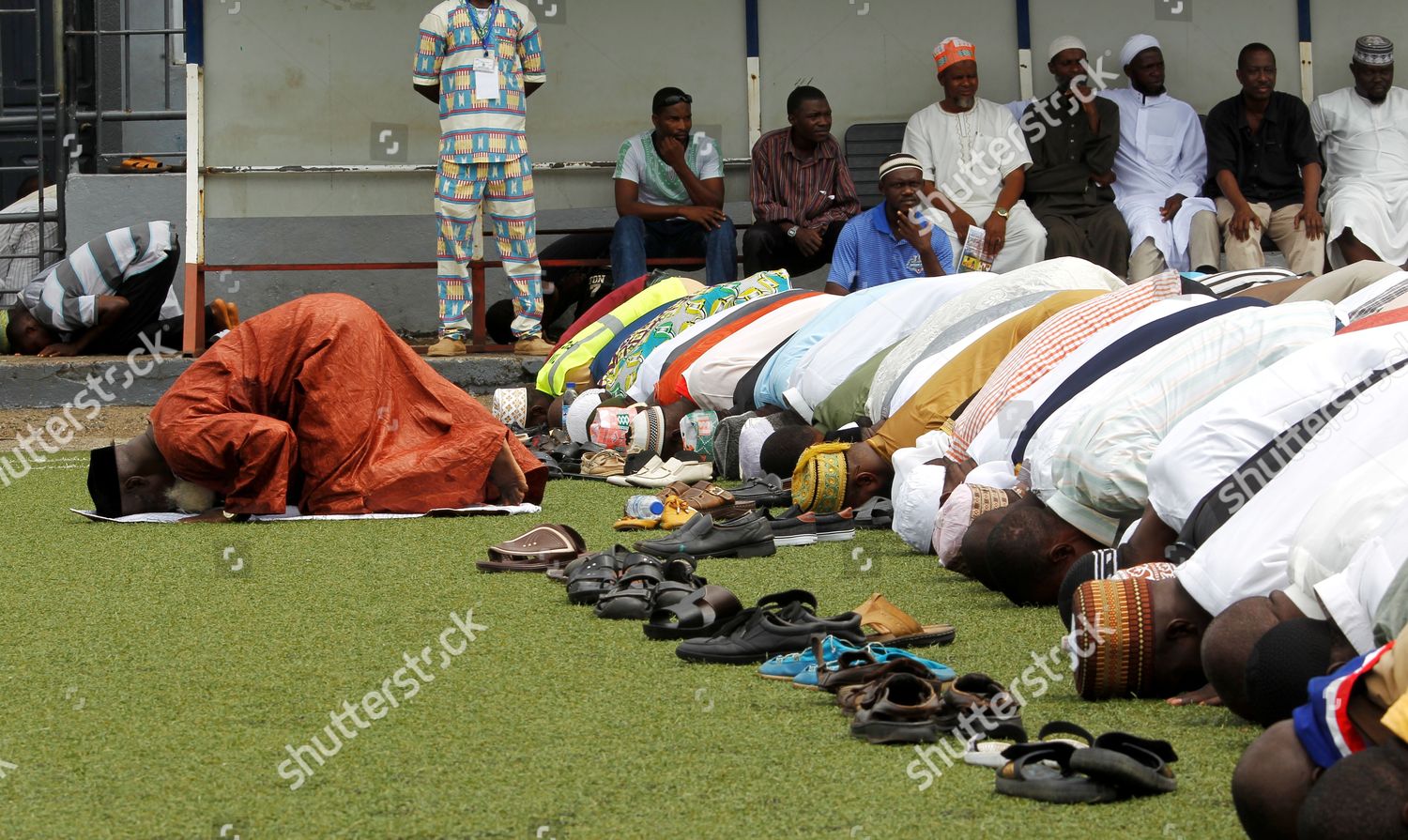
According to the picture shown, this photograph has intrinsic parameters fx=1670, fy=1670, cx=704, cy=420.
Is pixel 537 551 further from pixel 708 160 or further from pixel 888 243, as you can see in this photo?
pixel 708 160

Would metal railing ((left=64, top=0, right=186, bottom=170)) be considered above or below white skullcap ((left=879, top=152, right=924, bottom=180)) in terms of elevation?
above

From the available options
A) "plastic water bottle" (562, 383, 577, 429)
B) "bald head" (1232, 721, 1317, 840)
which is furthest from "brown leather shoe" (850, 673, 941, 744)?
"plastic water bottle" (562, 383, 577, 429)

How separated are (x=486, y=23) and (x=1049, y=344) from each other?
5.07m

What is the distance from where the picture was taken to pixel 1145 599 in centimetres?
292

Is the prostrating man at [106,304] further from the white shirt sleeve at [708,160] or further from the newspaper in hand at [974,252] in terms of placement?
the newspaper in hand at [974,252]

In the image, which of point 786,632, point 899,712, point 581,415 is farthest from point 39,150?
point 899,712

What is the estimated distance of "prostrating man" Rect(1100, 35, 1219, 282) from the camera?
930 centimetres

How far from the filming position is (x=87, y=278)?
9.87 meters

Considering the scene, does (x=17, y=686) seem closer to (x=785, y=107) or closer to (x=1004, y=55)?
(x=785, y=107)

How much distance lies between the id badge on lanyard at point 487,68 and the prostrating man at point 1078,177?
→ 3065mm

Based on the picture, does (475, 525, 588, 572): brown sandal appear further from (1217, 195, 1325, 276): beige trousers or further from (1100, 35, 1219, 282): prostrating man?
(1217, 195, 1325, 276): beige trousers

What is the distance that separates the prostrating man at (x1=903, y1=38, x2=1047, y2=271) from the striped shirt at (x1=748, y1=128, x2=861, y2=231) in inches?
18.2

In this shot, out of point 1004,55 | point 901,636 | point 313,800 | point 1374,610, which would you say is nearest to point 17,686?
point 313,800

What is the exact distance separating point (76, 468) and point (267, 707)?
5447 millimetres
